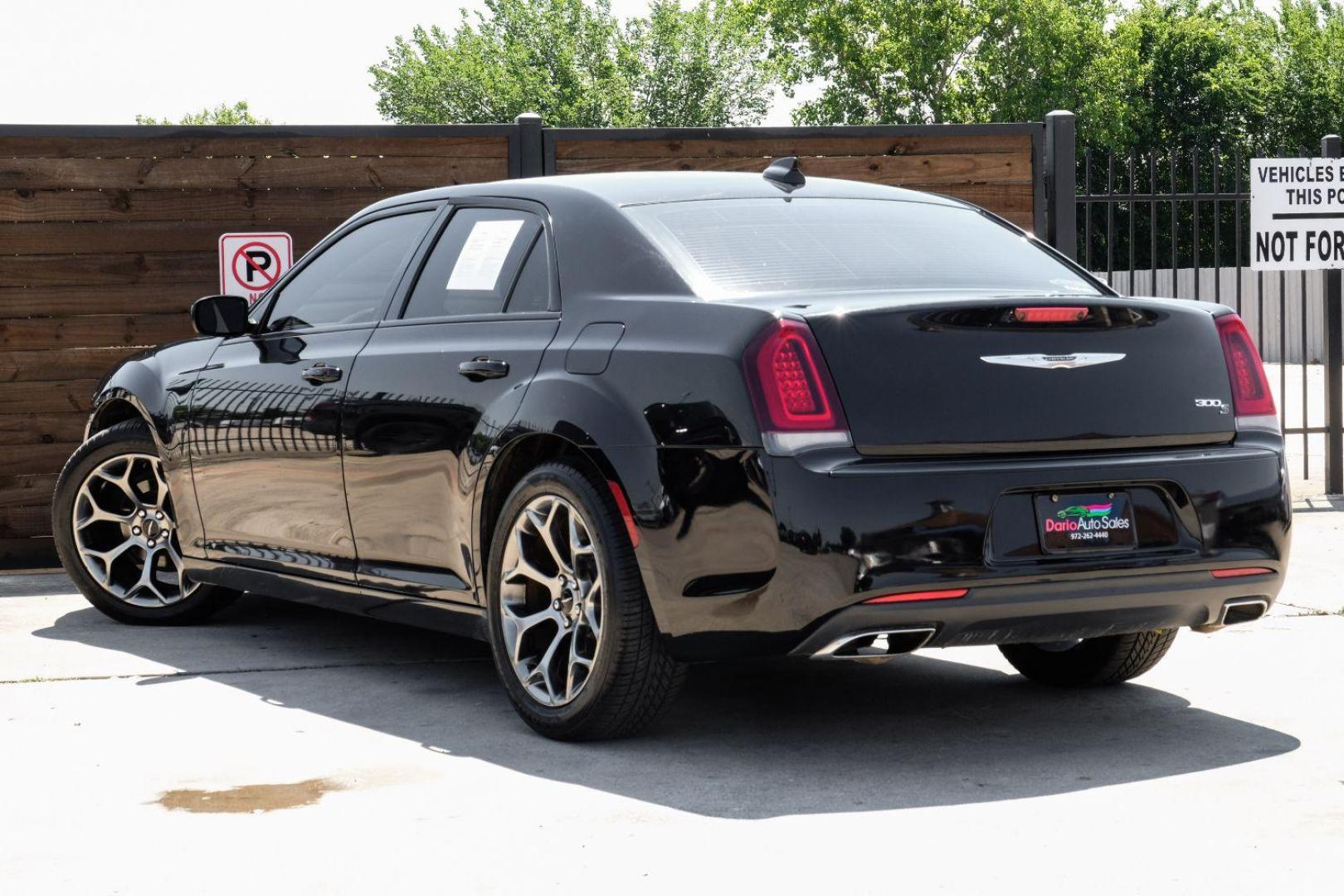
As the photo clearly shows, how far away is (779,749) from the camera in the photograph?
5207 mm

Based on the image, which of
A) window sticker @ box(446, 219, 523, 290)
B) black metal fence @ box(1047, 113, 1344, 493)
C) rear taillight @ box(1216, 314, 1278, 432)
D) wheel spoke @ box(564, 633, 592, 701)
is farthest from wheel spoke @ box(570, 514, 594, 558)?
black metal fence @ box(1047, 113, 1344, 493)

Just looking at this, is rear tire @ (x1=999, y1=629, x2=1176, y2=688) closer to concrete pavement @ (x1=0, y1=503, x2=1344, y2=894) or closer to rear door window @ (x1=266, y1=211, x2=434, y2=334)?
concrete pavement @ (x1=0, y1=503, x2=1344, y2=894)

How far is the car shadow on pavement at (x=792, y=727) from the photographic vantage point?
475cm

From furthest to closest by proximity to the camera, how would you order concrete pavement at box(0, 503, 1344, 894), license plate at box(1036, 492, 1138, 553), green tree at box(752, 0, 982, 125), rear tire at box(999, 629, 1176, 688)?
green tree at box(752, 0, 982, 125) < rear tire at box(999, 629, 1176, 688) < license plate at box(1036, 492, 1138, 553) < concrete pavement at box(0, 503, 1344, 894)

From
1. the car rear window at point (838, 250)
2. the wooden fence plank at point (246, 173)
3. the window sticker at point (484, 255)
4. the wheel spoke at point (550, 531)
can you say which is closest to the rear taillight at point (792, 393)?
the car rear window at point (838, 250)

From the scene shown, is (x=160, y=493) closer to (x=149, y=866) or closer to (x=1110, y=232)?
(x=149, y=866)

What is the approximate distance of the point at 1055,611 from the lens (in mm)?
4801

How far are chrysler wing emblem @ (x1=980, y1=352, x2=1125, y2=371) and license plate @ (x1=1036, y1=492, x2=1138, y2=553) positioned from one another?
33cm

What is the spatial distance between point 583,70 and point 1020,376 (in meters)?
69.8

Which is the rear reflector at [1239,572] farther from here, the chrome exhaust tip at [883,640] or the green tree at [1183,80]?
the green tree at [1183,80]

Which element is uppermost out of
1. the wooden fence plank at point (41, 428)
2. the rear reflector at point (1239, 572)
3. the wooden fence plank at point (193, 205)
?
the wooden fence plank at point (193, 205)

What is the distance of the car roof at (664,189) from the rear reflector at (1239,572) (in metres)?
1.65

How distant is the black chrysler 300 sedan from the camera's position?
468cm

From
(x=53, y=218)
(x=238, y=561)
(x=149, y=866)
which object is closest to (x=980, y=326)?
(x=149, y=866)
